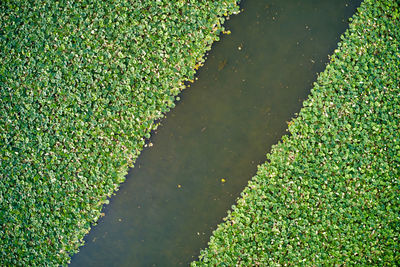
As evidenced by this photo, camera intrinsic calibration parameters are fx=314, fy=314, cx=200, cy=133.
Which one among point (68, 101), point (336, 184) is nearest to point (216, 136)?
point (336, 184)

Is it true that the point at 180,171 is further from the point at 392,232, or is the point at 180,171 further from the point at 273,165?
the point at 392,232

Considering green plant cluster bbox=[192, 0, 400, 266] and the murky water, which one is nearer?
green plant cluster bbox=[192, 0, 400, 266]

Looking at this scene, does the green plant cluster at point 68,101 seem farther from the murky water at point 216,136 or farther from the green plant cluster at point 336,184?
the green plant cluster at point 336,184


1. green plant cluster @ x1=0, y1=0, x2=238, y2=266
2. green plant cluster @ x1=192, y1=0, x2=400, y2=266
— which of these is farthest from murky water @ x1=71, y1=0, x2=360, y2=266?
green plant cluster @ x1=0, y1=0, x2=238, y2=266

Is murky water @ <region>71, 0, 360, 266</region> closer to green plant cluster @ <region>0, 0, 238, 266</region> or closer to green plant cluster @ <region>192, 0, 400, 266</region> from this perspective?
green plant cluster @ <region>192, 0, 400, 266</region>

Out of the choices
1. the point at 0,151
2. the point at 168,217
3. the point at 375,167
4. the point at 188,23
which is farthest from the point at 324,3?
the point at 0,151

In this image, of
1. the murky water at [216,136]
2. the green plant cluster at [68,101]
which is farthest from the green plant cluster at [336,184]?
the green plant cluster at [68,101]
